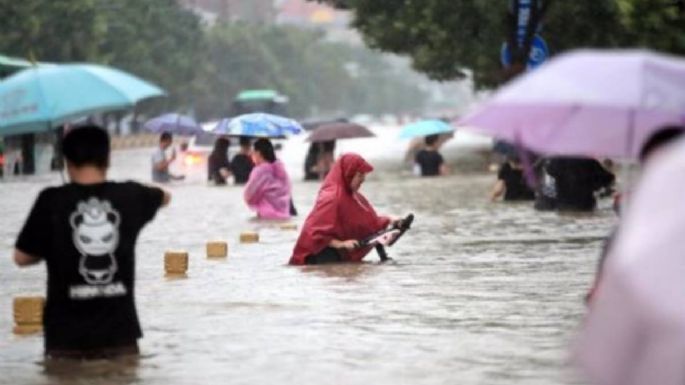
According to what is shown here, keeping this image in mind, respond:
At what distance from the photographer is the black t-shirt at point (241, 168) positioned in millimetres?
37312

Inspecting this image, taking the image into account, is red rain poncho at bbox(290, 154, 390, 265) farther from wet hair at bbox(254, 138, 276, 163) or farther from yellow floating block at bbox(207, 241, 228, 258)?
wet hair at bbox(254, 138, 276, 163)

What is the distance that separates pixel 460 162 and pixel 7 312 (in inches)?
1567

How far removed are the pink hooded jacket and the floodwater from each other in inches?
36.7

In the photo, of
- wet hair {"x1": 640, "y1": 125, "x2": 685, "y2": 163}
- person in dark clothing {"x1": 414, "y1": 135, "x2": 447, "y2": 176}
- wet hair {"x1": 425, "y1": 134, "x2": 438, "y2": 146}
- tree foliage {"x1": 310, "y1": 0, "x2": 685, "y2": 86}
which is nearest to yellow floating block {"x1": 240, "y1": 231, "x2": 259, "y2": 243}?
tree foliage {"x1": 310, "y1": 0, "x2": 685, "y2": 86}

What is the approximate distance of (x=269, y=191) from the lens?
25875 mm

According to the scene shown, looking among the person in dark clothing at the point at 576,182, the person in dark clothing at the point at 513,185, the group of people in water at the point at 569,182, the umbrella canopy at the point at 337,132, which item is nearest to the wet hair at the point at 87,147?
the group of people in water at the point at 569,182

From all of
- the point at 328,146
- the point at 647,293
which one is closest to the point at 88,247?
the point at 647,293

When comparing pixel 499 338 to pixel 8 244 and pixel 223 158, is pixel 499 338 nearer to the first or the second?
pixel 8 244

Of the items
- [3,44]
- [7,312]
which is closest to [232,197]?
[7,312]

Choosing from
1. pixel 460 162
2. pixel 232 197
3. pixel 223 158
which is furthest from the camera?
pixel 460 162

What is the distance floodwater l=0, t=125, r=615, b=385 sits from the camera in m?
10.3

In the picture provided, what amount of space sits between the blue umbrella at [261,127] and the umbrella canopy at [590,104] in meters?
17.9

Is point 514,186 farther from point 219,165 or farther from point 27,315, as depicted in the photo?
point 27,315

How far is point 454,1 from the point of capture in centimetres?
4347
